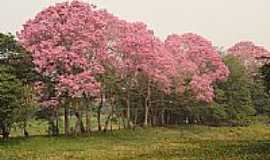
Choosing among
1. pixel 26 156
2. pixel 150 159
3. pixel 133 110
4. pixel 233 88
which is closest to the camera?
pixel 150 159

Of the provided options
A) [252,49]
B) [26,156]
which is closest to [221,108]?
[252,49]

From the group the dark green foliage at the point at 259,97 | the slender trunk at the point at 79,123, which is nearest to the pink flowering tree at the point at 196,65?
the dark green foliage at the point at 259,97

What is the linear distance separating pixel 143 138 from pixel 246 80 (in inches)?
1225

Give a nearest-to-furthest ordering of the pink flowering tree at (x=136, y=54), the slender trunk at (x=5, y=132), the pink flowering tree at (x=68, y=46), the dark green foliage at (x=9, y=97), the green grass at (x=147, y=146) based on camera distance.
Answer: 1. the green grass at (x=147, y=146)
2. the dark green foliage at (x=9, y=97)
3. the slender trunk at (x=5, y=132)
4. the pink flowering tree at (x=68, y=46)
5. the pink flowering tree at (x=136, y=54)

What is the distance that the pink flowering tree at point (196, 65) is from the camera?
212 feet

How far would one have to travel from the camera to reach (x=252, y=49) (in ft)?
300

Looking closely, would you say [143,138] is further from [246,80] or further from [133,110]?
[246,80]

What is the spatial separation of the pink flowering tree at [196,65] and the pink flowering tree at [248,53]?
17.3m

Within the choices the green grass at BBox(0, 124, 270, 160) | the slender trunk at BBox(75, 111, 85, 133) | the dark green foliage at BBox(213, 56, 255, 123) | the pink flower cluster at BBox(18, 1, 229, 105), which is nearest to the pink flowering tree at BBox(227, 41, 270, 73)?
the dark green foliage at BBox(213, 56, 255, 123)

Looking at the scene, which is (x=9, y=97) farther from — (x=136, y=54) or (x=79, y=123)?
(x=136, y=54)

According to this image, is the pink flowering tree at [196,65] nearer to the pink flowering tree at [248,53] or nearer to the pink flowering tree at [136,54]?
the pink flowering tree at [136,54]

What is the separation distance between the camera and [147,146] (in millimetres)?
40656

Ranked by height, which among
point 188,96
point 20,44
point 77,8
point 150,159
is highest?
point 77,8

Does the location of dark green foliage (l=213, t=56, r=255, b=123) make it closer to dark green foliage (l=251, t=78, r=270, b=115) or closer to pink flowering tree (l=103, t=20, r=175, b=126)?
dark green foliage (l=251, t=78, r=270, b=115)
